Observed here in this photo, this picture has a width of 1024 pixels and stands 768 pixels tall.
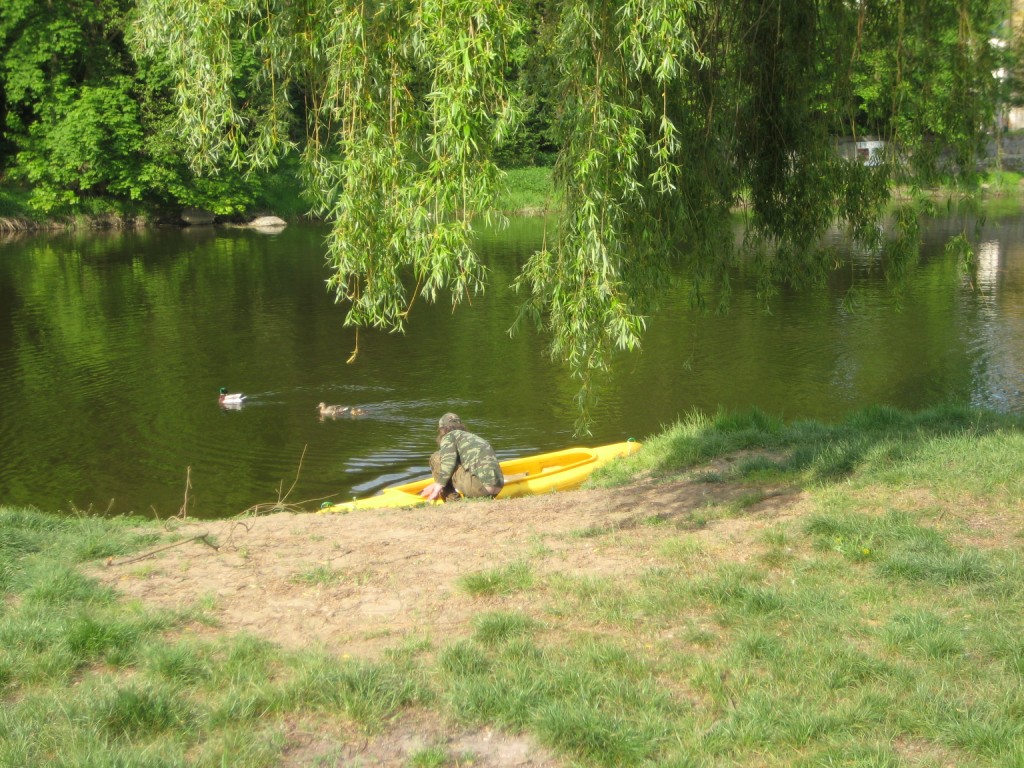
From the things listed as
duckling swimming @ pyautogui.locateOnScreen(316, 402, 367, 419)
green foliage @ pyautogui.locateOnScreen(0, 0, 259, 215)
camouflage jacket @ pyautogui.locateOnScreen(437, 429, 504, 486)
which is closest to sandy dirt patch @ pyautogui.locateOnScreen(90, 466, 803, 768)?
camouflage jacket @ pyautogui.locateOnScreen(437, 429, 504, 486)

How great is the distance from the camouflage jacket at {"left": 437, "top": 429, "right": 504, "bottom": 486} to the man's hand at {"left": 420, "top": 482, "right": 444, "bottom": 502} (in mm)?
50

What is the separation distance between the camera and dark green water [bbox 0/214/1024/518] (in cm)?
1135

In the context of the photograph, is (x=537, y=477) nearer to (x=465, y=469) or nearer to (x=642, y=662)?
(x=465, y=469)

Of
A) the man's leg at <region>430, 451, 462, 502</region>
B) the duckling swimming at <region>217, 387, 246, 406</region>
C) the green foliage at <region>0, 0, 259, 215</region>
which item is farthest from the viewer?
the green foliage at <region>0, 0, 259, 215</region>

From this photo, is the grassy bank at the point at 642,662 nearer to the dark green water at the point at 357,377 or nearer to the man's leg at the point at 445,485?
the man's leg at the point at 445,485

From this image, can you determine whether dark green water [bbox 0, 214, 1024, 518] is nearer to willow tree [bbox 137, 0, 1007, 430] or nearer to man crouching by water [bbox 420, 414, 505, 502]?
man crouching by water [bbox 420, 414, 505, 502]

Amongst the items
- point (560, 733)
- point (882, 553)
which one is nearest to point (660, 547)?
point (882, 553)

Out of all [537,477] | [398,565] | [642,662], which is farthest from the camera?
[537,477]

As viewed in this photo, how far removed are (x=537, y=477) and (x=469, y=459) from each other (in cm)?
89

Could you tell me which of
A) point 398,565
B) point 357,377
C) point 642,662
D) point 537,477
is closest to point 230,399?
point 357,377

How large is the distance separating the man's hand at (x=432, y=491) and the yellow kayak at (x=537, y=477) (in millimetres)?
66

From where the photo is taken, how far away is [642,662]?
3.77 metres

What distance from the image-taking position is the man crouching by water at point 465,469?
8578mm

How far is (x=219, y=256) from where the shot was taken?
30391 mm
